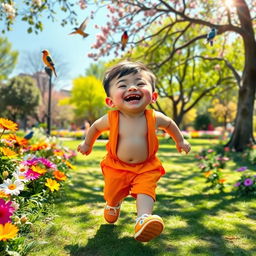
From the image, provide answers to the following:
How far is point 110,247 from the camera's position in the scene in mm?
2291

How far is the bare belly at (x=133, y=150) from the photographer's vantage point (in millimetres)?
2680

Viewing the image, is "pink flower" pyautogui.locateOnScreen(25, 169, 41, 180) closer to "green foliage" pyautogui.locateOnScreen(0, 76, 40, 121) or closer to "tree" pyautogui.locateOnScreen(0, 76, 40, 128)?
"green foliage" pyautogui.locateOnScreen(0, 76, 40, 121)

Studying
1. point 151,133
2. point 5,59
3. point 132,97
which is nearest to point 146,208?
point 151,133

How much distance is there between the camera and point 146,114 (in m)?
2.76

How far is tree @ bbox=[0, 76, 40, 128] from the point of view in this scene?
100 ft

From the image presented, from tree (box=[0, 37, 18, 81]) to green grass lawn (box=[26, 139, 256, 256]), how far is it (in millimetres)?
27860

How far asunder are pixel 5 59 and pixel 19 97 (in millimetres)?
4090

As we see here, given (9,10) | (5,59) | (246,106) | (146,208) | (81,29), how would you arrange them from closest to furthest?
(146,208), (81,29), (9,10), (246,106), (5,59)

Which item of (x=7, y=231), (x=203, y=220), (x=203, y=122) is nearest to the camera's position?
Result: (x=7, y=231)

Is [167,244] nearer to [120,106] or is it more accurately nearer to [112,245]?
[112,245]

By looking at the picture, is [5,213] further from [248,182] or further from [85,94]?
[85,94]

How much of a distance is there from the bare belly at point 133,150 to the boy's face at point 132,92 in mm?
299

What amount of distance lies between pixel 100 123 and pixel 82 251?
1.18 metres

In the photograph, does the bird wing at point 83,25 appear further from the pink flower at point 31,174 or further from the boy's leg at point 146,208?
the boy's leg at point 146,208
